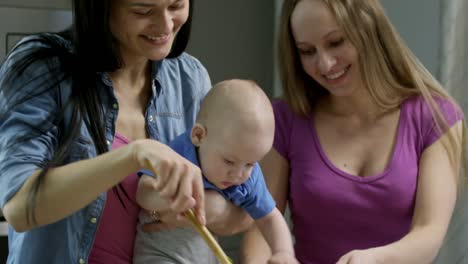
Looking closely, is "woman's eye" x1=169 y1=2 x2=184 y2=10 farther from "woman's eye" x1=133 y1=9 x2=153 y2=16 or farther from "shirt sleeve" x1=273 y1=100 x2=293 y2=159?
"shirt sleeve" x1=273 y1=100 x2=293 y2=159

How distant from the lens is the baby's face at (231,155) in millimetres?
1105

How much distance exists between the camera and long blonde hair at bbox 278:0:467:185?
1.48 metres

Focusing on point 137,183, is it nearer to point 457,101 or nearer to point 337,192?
point 337,192

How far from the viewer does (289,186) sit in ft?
5.27

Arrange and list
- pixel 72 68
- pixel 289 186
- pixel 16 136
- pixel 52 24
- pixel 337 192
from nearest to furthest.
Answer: pixel 16 136, pixel 72 68, pixel 337 192, pixel 289 186, pixel 52 24

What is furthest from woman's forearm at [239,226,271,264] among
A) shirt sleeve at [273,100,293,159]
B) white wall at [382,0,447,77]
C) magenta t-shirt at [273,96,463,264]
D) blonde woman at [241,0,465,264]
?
white wall at [382,0,447,77]

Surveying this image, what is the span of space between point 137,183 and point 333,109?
62 centimetres

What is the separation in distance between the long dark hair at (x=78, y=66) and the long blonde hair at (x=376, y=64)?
1.67ft

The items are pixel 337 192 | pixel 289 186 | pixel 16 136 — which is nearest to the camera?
pixel 16 136

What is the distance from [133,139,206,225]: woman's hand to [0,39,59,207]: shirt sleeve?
0.65 ft

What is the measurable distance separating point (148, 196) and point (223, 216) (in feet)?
0.50

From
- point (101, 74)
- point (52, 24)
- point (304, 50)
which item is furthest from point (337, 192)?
point (52, 24)

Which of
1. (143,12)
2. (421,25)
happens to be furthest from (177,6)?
(421,25)

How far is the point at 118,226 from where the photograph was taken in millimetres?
1176
